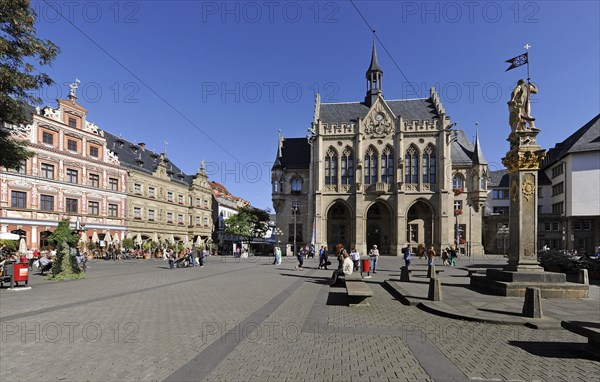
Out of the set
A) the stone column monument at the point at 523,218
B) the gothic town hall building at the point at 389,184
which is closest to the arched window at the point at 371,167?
the gothic town hall building at the point at 389,184

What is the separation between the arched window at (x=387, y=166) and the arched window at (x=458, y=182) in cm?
945

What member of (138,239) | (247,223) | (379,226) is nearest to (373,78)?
(379,226)

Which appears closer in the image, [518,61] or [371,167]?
[518,61]

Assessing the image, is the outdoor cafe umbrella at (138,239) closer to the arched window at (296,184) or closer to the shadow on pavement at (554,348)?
the arched window at (296,184)

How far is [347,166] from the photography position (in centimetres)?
4878

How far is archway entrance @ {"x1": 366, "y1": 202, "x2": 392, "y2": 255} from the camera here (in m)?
49.0

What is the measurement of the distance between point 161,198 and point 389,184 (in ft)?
108

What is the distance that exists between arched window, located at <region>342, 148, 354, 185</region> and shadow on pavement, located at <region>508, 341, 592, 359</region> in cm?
4207

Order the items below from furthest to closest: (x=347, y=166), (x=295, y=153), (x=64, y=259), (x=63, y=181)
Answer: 1. (x=295, y=153)
2. (x=347, y=166)
3. (x=63, y=181)
4. (x=64, y=259)

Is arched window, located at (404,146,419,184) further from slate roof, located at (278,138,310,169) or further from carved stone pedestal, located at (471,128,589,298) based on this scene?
carved stone pedestal, located at (471,128,589,298)

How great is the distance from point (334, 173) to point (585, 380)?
44.4m

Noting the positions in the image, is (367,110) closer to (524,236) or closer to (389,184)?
(389,184)

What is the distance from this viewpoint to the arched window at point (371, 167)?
1893 inches

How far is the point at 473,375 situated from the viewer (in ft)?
17.2
